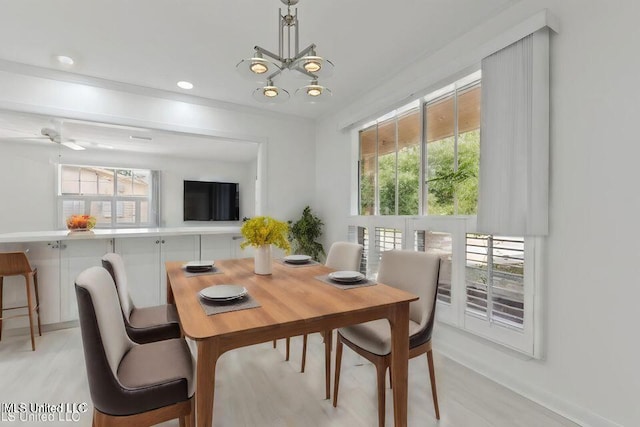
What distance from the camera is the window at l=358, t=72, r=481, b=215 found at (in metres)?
2.40

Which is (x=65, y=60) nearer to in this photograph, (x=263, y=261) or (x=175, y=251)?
(x=175, y=251)

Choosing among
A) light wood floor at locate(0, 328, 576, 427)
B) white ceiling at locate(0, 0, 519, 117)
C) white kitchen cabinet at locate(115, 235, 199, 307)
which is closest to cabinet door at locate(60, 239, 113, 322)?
white kitchen cabinet at locate(115, 235, 199, 307)

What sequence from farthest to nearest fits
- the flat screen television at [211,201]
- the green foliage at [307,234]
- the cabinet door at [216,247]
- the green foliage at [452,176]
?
the flat screen television at [211,201], the green foliage at [307,234], the cabinet door at [216,247], the green foliage at [452,176]

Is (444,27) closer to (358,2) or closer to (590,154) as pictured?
(358,2)

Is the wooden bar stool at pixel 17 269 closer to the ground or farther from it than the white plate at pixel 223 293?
closer to the ground

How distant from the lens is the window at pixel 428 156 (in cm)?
240

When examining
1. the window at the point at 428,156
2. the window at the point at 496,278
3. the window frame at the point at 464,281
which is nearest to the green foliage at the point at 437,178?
the window at the point at 428,156

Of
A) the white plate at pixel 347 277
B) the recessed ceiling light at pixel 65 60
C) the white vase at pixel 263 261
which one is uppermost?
the recessed ceiling light at pixel 65 60

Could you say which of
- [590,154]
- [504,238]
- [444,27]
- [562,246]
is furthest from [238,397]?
[444,27]

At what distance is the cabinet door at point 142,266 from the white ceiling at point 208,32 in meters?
1.70

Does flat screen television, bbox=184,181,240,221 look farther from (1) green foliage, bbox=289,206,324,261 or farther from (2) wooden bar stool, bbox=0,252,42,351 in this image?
(2) wooden bar stool, bbox=0,252,42,351

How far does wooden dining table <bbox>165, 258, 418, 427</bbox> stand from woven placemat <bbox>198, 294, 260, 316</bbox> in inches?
1.0

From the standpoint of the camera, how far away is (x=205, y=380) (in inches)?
42.1
